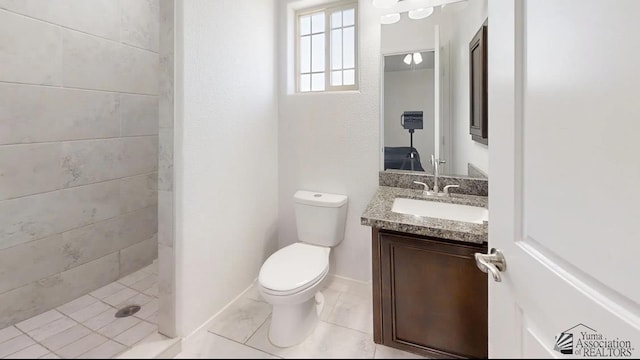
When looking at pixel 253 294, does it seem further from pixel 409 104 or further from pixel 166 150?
pixel 409 104

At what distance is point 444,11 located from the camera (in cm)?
175

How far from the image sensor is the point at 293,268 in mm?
1511

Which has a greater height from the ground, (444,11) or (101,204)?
(444,11)

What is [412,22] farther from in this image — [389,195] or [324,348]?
[324,348]

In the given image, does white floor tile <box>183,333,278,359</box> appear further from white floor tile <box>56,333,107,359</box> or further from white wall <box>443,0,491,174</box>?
white wall <box>443,0,491,174</box>

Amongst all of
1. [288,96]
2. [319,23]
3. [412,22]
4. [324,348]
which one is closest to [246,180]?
[288,96]

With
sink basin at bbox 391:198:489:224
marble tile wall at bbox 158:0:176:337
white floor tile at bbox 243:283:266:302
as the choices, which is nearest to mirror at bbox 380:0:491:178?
sink basin at bbox 391:198:489:224

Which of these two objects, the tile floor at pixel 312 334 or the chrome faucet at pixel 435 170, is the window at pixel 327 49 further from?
the tile floor at pixel 312 334

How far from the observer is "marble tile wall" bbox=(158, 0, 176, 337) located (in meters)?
1.25

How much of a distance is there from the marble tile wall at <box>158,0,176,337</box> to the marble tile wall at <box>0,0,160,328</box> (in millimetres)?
271

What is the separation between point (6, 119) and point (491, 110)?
217 cm

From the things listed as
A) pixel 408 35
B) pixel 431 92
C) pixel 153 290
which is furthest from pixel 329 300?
pixel 408 35

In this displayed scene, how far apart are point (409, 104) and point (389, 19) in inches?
23.1

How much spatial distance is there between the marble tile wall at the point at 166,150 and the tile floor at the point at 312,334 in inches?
12.7
